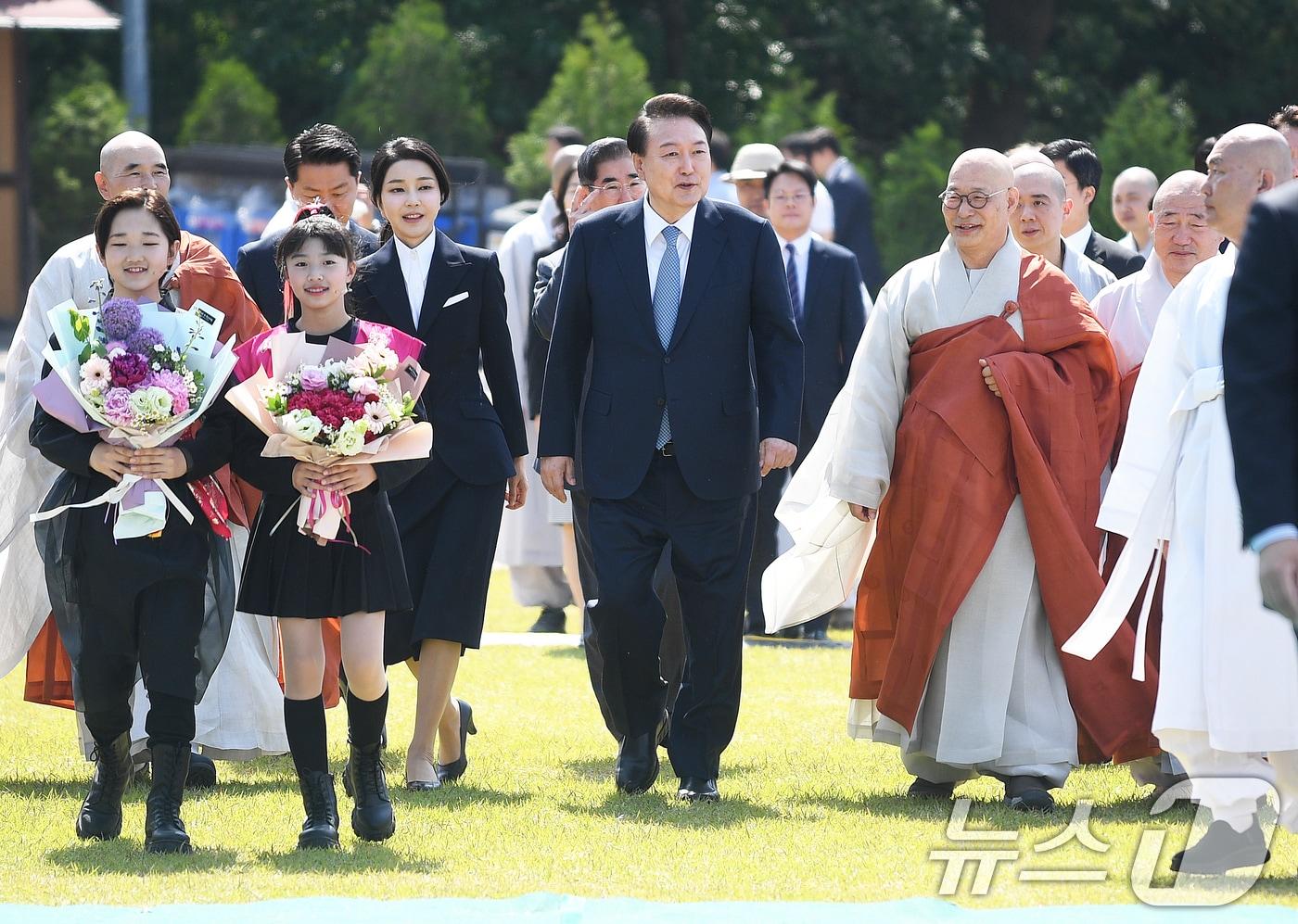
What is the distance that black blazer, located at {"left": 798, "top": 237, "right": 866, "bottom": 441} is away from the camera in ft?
33.0

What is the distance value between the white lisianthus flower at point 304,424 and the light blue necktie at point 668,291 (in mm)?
1510

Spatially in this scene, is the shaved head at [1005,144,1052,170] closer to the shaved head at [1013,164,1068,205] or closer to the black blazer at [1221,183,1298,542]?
the shaved head at [1013,164,1068,205]

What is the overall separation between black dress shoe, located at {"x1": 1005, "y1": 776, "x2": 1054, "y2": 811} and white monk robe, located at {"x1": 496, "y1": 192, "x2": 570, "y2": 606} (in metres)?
4.01

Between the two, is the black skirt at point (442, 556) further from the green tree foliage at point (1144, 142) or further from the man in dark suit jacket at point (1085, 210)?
the green tree foliage at point (1144, 142)

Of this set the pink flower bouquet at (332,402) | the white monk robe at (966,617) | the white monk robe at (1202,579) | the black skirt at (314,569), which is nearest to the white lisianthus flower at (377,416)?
the pink flower bouquet at (332,402)

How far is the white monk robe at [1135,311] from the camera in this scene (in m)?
6.97

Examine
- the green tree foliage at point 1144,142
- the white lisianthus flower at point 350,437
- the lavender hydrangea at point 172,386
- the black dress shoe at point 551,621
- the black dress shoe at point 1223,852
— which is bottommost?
the black dress shoe at point 551,621

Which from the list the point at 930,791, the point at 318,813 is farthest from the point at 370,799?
the point at 930,791

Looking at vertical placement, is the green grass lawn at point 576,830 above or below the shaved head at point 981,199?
below

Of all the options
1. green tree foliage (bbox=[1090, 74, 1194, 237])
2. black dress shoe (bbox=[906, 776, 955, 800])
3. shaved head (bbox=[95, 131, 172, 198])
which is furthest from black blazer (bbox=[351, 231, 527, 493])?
green tree foliage (bbox=[1090, 74, 1194, 237])

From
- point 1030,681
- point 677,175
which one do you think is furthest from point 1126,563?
point 677,175

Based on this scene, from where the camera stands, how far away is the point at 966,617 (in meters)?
6.53

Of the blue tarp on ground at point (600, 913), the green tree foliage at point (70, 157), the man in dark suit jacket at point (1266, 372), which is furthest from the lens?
the green tree foliage at point (70, 157)

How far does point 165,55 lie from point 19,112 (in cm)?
600
